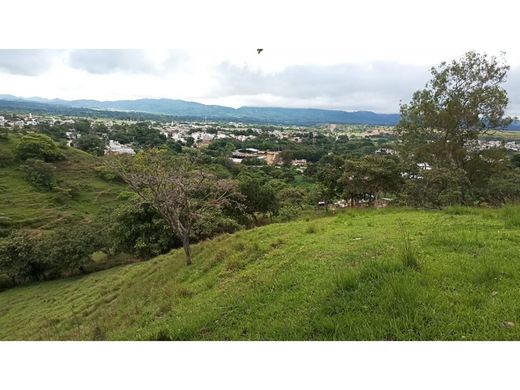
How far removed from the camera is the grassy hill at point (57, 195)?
1534 inches

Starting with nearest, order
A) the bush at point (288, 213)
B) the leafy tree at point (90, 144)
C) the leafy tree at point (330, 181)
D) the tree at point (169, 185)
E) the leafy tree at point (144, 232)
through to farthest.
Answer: the tree at point (169, 185), the leafy tree at point (144, 232), the bush at point (288, 213), the leafy tree at point (330, 181), the leafy tree at point (90, 144)

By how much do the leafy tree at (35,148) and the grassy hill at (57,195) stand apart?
1.38 m

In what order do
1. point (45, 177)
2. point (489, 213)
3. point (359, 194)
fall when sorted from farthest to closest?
1. point (45, 177)
2. point (359, 194)
3. point (489, 213)

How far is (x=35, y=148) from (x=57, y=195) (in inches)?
502

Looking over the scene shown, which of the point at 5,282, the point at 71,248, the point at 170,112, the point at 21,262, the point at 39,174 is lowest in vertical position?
the point at 5,282

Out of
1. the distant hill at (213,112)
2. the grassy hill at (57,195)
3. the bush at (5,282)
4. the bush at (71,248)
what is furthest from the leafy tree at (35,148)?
the distant hill at (213,112)

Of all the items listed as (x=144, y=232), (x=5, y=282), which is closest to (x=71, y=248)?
(x=5, y=282)

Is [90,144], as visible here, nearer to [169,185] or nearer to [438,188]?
[438,188]

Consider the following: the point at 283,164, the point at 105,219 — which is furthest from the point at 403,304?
the point at 283,164

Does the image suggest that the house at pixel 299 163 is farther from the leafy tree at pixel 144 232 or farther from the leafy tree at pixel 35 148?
the leafy tree at pixel 144 232

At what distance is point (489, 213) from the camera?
7.27m

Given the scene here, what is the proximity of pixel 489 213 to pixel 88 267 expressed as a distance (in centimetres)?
2514

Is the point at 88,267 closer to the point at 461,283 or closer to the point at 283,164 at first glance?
the point at 461,283

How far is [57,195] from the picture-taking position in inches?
1795
